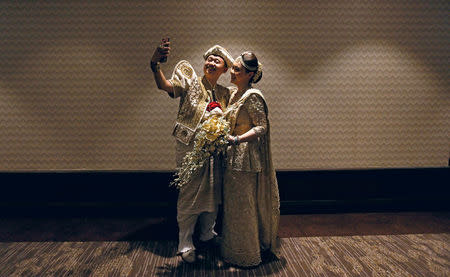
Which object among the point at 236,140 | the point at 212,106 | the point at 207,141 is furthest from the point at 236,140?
the point at 212,106

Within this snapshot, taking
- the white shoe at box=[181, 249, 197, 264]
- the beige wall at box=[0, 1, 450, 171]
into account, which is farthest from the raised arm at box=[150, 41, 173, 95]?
the white shoe at box=[181, 249, 197, 264]

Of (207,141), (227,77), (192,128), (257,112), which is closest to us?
(207,141)

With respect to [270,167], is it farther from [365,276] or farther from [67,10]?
[67,10]

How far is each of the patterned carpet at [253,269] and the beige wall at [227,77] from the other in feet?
2.80

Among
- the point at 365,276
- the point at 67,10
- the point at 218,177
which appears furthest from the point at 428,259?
the point at 67,10

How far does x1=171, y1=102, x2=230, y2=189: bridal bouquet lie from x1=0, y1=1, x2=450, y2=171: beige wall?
971mm

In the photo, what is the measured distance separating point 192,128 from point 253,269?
3.63 feet

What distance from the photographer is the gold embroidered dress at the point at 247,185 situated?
2131 mm

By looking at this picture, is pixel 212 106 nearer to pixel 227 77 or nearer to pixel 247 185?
pixel 247 185

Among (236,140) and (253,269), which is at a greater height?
(236,140)

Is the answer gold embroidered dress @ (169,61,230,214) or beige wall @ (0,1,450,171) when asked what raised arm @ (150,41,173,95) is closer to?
gold embroidered dress @ (169,61,230,214)

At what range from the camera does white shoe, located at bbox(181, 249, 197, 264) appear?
2.23 metres

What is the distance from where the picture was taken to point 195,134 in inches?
87.8

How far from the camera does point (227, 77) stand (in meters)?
3.02
